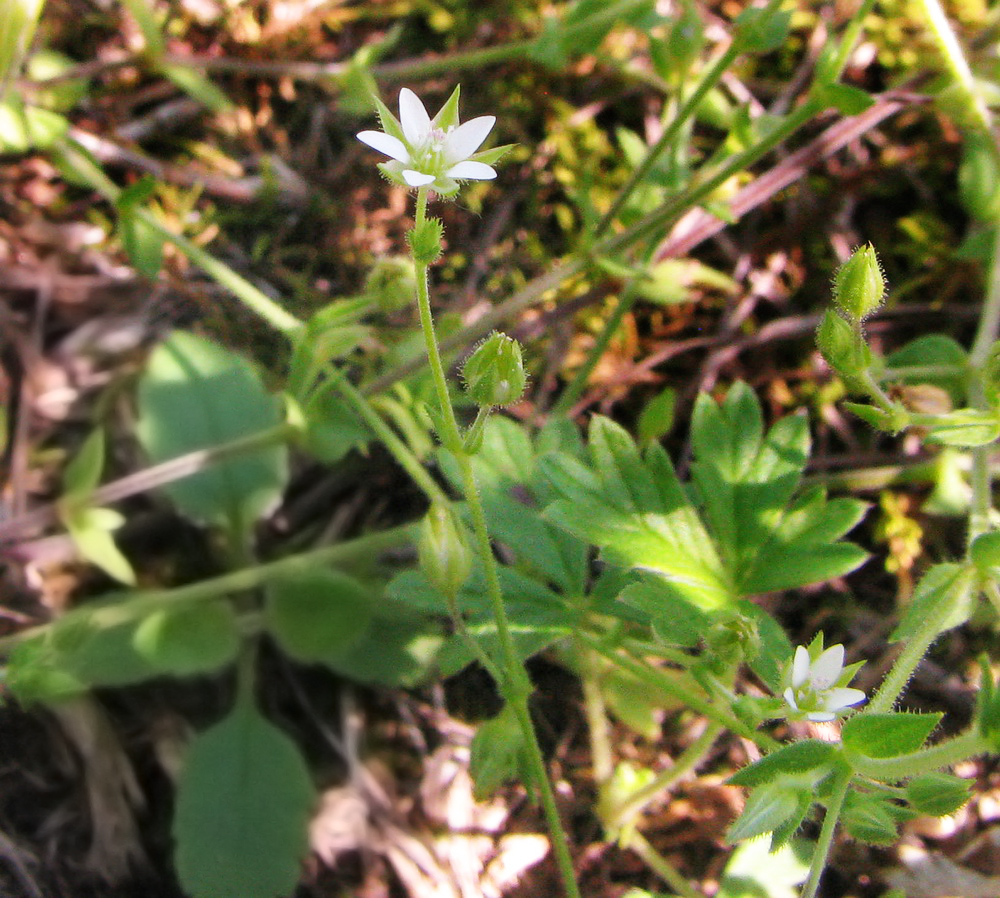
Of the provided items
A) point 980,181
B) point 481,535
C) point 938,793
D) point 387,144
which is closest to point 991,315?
point 980,181

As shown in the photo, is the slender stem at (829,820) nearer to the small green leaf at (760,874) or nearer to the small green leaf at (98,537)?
the small green leaf at (760,874)

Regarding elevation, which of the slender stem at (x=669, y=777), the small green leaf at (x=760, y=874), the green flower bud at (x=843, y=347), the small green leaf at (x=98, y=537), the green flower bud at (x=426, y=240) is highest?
the green flower bud at (x=426, y=240)

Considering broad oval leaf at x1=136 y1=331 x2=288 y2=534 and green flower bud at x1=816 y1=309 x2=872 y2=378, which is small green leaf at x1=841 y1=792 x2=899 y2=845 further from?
broad oval leaf at x1=136 y1=331 x2=288 y2=534

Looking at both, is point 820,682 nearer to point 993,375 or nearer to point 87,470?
point 993,375

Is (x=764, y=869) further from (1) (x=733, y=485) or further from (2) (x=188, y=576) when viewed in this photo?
(2) (x=188, y=576)

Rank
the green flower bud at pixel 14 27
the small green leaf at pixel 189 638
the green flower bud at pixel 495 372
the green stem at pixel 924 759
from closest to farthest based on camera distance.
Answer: the green stem at pixel 924 759
the green flower bud at pixel 495 372
the green flower bud at pixel 14 27
the small green leaf at pixel 189 638

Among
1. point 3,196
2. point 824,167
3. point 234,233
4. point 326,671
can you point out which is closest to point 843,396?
point 824,167

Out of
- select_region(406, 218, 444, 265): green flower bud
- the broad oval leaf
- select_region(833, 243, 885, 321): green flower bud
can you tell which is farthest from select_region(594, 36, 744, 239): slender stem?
the broad oval leaf

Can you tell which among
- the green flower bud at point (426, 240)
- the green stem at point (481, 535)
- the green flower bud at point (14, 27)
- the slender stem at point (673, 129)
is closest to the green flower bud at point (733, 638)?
the green stem at point (481, 535)
